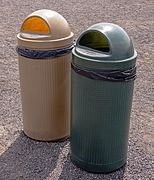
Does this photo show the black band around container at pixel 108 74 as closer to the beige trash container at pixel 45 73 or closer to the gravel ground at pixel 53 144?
the beige trash container at pixel 45 73

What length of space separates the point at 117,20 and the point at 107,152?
6.74 meters

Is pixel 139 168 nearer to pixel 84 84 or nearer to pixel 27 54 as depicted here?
pixel 84 84

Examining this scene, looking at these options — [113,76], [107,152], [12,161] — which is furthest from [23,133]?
[113,76]

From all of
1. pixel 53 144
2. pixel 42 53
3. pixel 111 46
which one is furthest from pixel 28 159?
pixel 111 46

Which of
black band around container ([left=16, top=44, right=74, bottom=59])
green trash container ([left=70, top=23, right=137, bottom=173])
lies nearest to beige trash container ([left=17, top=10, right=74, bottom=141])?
black band around container ([left=16, top=44, right=74, bottom=59])

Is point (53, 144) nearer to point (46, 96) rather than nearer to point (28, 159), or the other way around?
point (28, 159)

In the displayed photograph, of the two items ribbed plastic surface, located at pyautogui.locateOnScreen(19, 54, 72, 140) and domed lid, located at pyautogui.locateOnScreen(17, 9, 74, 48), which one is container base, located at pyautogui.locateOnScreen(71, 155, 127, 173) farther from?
domed lid, located at pyautogui.locateOnScreen(17, 9, 74, 48)

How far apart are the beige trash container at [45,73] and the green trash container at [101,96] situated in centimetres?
32

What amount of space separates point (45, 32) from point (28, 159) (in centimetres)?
131

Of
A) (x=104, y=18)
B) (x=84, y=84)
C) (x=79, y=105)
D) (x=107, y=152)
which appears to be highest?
(x=84, y=84)

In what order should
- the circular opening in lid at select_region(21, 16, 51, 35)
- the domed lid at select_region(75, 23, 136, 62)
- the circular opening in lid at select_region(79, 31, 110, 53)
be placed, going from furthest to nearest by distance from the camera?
1. the circular opening in lid at select_region(21, 16, 51, 35)
2. the circular opening in lid at select_region(79, 31, 110, 53)
3. the domed lid at select_region(75, 23, 136, 62)

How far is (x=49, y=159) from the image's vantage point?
12.2 feet

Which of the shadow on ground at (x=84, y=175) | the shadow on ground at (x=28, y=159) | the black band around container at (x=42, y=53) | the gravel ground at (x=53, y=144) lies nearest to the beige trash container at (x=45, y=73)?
the black band around container at (x=42, y=53)

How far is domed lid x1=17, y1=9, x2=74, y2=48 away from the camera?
139 inches
